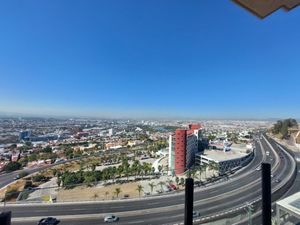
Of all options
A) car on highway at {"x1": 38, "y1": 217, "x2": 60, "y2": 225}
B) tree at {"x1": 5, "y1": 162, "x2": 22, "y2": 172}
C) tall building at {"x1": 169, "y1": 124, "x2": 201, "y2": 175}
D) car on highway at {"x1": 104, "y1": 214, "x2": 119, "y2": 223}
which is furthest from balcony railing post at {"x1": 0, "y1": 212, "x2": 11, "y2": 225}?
tree at {"x1": 5, "y1": 162, "x2": 22, "y2": 172}

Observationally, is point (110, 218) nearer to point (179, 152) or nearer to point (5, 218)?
point (179, 152)

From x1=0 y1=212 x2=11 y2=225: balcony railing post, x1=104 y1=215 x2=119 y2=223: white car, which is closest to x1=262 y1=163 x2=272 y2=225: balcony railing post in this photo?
x1=0 y1=212 x2=11 y2=225: balcony railing post

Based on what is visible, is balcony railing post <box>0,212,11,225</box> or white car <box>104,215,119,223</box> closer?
balcony railing post <box>0,212,11,225</box>

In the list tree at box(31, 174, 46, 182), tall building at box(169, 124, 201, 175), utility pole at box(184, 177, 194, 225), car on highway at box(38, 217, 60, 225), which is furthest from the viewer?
tree at box(31, 174, 46, 182)

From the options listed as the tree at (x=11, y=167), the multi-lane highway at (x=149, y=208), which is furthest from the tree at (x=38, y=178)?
the multi-lane highway at (x=149, y=208)

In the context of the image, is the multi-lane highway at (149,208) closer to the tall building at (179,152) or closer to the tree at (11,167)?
the tall building at (179,152)

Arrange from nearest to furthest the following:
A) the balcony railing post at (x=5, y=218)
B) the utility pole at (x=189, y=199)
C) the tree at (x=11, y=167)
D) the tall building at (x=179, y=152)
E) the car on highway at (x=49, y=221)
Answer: the balcony railing post at (x=5, y=218), the utility pole at (x=189, y=199), the car on highway at (x=49, y=221), the tall building at (x=179, y=152), the tree at (x=11, y=167)

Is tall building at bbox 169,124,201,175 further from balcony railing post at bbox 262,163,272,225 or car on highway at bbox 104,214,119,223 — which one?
balcony railing post at bbox 262,163,272,225

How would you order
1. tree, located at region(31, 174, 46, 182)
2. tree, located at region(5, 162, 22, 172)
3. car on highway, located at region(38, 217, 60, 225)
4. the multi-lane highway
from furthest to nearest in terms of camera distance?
tree, located at region(5, 162, 22, 172) → tree, located at region(31, 174, 46, 182) → the multi-lane highway → car on highway, located at region(38, 217, 60, 225)

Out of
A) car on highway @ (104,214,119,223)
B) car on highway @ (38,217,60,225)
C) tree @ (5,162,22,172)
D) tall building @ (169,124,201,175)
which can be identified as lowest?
tree @ (5,162,22,172)

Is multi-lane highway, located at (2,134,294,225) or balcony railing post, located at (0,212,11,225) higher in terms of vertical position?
balcony railing post, located at (0,212,11,225)

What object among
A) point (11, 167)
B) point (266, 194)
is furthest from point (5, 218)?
point (11, 167)
